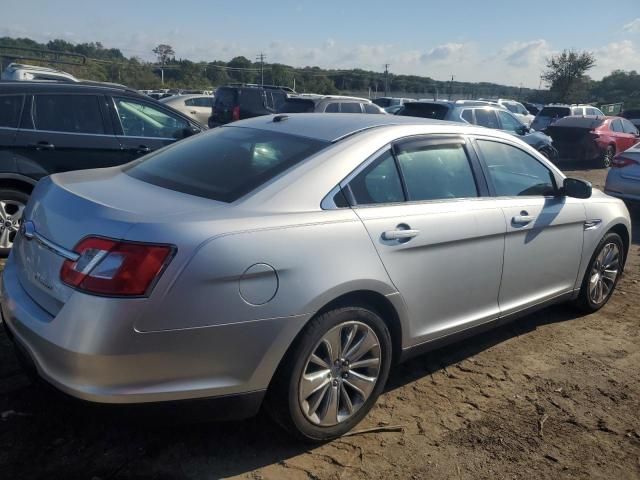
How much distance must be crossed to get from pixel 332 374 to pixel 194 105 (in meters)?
19.0

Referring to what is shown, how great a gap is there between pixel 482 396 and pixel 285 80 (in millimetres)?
56459

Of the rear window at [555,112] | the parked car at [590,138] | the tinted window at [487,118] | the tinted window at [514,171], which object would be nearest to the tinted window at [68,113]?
the tinted window at [514,171]

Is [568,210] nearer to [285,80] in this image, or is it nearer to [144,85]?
[144,85]

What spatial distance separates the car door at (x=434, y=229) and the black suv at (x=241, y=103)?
13.4 meters

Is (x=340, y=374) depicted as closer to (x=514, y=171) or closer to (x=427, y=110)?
(x=514, y=171)

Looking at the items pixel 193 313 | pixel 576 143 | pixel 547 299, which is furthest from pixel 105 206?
pixel 576 143

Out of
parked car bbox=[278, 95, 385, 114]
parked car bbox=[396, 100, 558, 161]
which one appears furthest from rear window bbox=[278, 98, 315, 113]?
parked car bbox=[396, 100, 558, 161]

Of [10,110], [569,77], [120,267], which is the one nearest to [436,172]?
[120,267]

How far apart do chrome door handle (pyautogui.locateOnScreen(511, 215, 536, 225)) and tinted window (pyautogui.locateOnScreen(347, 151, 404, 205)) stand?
99 centimetres

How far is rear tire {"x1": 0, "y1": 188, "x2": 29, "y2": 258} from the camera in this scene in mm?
5557

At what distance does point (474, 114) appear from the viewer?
12516mm

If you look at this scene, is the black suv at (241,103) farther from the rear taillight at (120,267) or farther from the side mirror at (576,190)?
the rear taillight at (120,267)

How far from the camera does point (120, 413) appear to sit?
7.88 feet

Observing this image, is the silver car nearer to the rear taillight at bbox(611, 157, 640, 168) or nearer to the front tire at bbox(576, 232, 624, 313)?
the front tire at bbox(576, 232, 624, 313)
